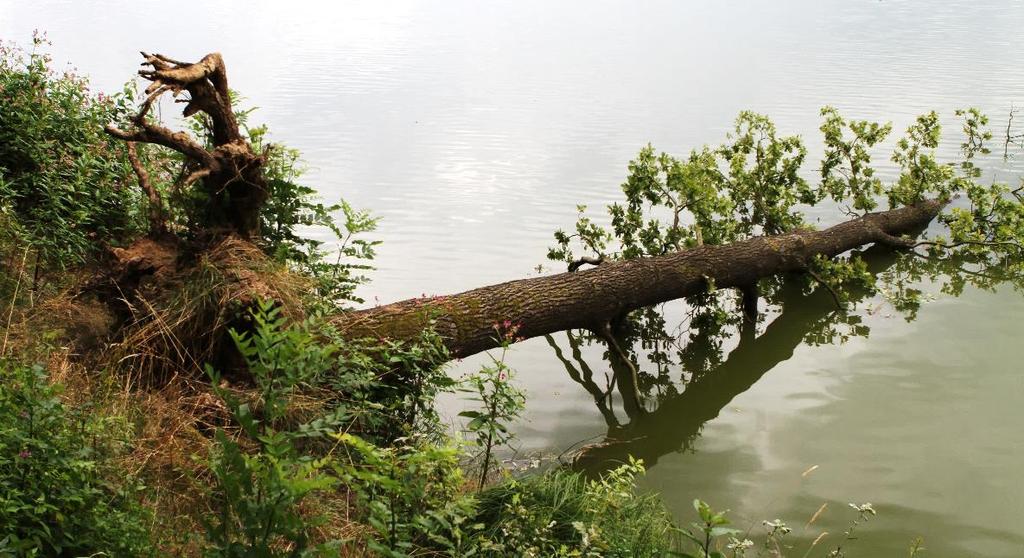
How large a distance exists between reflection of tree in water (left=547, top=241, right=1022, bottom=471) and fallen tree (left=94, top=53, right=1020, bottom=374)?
331 millimetres

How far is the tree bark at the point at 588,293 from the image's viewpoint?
6.08 meters

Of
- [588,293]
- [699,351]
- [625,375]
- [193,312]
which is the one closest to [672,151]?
[699,351]

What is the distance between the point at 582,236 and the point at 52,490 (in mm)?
6181

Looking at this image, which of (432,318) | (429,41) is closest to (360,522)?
(432,318)

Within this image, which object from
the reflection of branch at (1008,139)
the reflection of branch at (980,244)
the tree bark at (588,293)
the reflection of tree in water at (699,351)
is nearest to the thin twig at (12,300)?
the tree bark at (588,293)

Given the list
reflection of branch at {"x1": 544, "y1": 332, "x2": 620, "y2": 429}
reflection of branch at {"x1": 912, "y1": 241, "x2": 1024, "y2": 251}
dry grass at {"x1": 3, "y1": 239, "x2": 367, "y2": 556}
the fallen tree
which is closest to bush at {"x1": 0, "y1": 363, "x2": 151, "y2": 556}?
dry grass at {"x1": 3, "y1": 239, "x2": 367, "y2": 556}

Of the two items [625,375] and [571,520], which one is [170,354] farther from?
[625,375]

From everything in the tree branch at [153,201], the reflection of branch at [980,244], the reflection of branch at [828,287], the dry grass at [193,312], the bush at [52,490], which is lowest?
the bush at [52,490]

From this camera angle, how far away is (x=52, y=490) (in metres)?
3.36

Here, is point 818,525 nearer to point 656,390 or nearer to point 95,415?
point 656,390

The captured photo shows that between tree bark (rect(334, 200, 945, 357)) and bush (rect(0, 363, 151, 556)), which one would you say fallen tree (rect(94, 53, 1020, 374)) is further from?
bush (rect(0, 363, 151, 556))

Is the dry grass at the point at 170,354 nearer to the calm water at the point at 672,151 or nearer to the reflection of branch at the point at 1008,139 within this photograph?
the calm water at the point at 672,151

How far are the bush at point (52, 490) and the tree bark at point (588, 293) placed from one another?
7.58 feet

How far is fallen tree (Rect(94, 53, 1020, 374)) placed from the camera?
5.50 metres
